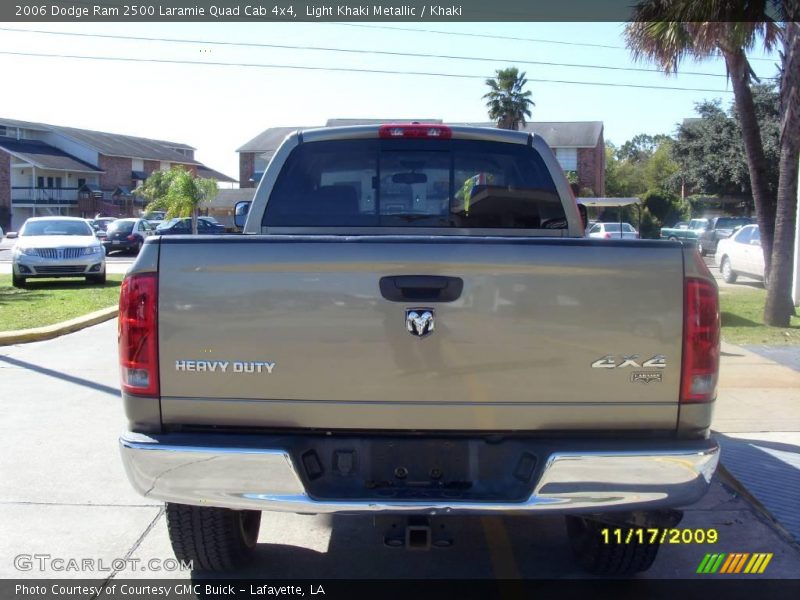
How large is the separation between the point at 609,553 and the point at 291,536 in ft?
5.90

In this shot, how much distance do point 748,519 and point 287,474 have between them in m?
3.29

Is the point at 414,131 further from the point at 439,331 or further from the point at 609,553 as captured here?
the point at 609,553

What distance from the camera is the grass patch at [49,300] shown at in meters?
12.7

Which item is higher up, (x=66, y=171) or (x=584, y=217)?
(x=66, y=171)

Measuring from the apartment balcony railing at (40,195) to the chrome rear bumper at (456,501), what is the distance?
59.2 meters

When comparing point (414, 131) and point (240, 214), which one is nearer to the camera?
point (414, 131)

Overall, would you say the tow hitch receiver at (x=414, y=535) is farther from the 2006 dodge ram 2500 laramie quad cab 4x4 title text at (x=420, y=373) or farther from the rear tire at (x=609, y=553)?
the rear tire at (x=609, y=553)

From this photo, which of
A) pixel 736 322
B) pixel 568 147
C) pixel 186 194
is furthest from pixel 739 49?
pixel 568 147

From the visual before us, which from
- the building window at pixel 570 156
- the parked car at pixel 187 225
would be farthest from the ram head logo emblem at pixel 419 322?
the building window at pixel 570 156

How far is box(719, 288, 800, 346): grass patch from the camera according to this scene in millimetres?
11438

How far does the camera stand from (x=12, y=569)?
4387 mm

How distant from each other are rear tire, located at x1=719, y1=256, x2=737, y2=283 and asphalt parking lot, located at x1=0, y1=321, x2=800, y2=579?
54.6 feet

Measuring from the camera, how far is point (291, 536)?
4902 mm

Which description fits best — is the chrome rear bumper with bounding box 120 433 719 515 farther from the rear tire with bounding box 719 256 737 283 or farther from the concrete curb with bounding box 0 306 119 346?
the rear tire with bounding box 719 256 737 283
